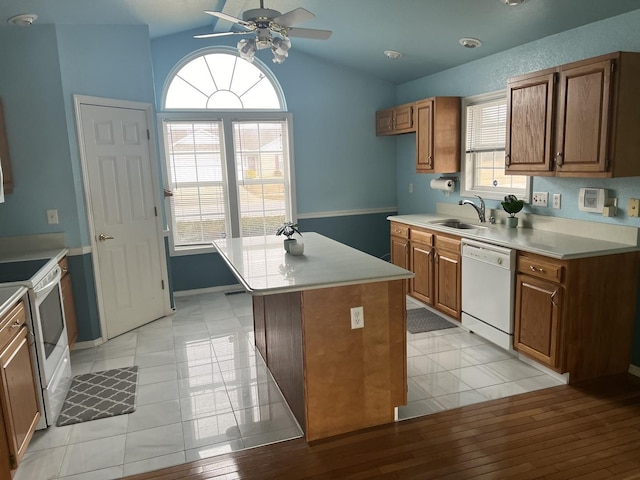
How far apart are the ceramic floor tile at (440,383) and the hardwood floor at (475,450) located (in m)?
0.23

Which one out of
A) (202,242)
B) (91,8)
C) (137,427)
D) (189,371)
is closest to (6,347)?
(137,427)

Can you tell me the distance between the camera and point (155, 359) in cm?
377

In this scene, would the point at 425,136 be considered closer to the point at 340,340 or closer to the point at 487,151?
the point at 487,151

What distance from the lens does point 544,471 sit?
2.27 metres

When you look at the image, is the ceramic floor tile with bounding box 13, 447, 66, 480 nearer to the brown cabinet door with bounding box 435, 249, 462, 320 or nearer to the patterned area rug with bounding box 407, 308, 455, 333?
the patterned area rug with bounding box 407, 308, 455, 333

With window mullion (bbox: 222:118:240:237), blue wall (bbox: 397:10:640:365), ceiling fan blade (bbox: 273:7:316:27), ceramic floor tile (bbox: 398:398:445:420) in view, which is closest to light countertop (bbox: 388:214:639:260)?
blue wall (bbox: 397:10:640:365)

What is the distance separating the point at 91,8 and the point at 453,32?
2.88m

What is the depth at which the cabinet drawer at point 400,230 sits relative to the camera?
192 inches

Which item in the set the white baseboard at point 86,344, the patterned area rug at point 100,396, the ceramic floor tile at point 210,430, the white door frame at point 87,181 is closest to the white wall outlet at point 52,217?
the white door frame at point 87,181

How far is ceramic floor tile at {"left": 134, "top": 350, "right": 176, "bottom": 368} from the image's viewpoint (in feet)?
12.1

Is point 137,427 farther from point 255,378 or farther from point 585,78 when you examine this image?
point 585,78

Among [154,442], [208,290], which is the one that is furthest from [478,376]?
[208,290]

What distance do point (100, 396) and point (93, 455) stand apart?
703mm

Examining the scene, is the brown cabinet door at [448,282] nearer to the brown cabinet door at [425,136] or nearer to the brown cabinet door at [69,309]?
the brown cabinet door at [425,136]
